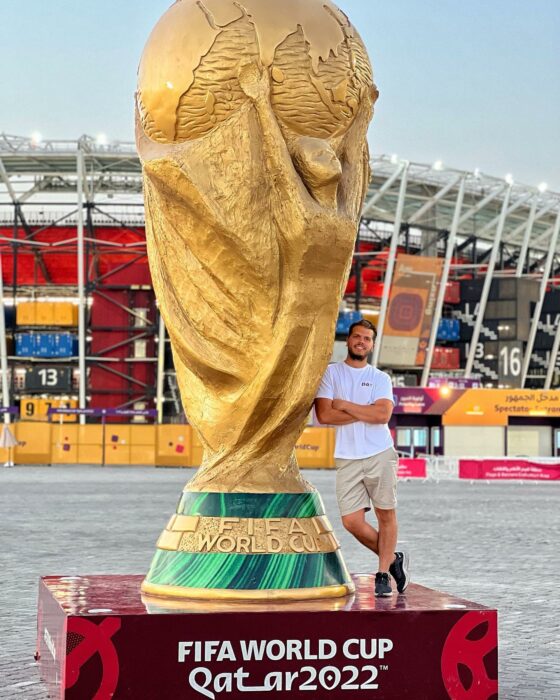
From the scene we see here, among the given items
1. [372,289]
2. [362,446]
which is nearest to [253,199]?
[362,446]

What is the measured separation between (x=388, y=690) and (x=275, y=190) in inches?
93.2

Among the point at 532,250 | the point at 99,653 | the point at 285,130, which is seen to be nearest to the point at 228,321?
the point at 285,130

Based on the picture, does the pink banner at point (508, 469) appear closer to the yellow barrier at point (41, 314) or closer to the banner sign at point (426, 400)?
the banner sign at point (426, 400)

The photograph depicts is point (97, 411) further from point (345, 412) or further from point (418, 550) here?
point (345, 412)

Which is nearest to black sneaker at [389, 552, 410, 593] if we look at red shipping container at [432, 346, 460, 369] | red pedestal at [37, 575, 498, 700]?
red pedestal at [37, 575, 498, 700]

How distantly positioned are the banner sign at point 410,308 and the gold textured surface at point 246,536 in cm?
4336

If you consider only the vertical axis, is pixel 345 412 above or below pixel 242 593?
above

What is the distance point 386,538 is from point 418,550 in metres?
7.93

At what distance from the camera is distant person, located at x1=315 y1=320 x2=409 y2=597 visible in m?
5.70

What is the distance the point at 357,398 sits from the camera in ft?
19.1

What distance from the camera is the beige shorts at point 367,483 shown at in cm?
576

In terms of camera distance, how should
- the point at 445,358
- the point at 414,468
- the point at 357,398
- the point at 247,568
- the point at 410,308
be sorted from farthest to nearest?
the point at 445,358 → the point at 410,308 → the point at 414,468 → the point at 357,398 → the point at 247,568

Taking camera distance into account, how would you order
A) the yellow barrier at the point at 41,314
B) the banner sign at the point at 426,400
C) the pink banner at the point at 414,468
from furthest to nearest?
1. the yellow barrier at the point at 41,314
2. the banner sign at the point at 426,400
3. the pink banner at the point at 414,468

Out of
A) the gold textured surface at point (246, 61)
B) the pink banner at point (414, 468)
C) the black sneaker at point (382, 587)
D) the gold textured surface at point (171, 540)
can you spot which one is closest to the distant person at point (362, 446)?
the black sneaker at point (382, 587)
